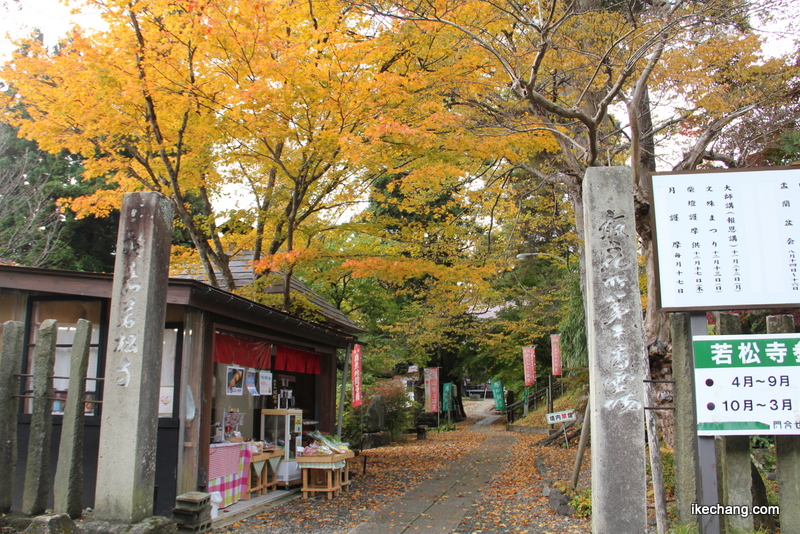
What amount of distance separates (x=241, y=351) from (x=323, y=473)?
2.81 m

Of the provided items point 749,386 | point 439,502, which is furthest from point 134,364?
point 749,386

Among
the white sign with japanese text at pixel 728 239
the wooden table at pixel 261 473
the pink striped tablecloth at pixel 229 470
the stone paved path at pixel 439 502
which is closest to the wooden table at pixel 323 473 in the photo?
the wooden table at pixel 261 473

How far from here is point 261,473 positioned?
34.0 feet

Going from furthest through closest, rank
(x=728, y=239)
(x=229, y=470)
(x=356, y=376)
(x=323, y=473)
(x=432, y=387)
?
1. (x=432, y=387)
2. (x=356, y=376)
3. (x=323, y=473)
4. (x=229, y=470)
5. (x=728, y=239)

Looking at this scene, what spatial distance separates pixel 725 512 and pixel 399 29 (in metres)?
8.97

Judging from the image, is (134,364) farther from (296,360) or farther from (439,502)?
(296,360)

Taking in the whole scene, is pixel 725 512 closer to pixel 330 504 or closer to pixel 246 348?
pixel 330 504

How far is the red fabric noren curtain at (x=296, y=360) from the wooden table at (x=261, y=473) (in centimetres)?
206

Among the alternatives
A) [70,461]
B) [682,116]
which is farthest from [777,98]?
[70,461]

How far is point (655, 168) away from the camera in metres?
13.1

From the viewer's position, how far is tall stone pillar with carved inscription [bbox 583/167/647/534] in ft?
18.7

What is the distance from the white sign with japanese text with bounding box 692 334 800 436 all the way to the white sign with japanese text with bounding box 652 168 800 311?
1.44 feet

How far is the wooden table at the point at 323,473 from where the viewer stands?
10.4 meters

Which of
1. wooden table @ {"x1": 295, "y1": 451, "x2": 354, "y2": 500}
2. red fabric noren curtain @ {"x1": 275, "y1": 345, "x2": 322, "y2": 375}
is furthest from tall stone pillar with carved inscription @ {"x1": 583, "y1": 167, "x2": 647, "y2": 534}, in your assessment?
red fabric noren curtain @ {"x1": 275, "y1": 345, "x2": 322, "y2": 375}
